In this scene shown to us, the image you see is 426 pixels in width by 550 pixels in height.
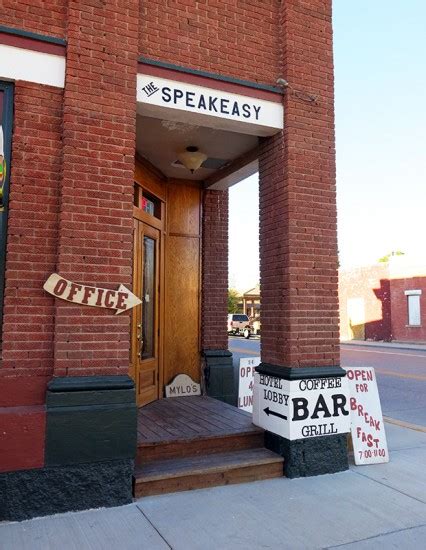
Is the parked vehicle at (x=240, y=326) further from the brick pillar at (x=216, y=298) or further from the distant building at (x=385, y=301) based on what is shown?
the brick pillar at (x=216, y=298)

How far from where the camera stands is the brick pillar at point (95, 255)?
4234 millimetres

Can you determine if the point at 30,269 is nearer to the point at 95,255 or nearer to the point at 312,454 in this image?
the point at 95,255

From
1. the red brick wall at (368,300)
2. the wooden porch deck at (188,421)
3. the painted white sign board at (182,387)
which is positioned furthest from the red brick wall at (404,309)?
the wooden porch deck at (188,421)

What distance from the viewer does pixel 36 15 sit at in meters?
4.56

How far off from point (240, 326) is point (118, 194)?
126ft

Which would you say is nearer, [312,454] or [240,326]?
[312,454]

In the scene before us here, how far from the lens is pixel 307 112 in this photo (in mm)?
5664

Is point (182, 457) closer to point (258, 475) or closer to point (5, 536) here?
point (258, 475)

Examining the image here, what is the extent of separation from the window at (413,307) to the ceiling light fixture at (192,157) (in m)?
26.3

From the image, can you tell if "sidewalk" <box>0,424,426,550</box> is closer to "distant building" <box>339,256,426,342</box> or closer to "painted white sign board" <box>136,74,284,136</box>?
"painted white sign board" <box>136,74,284,136</box>

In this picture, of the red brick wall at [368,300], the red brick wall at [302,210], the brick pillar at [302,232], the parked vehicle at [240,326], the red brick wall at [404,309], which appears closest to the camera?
the brick pillar at [302,232]

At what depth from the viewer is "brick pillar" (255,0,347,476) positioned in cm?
525

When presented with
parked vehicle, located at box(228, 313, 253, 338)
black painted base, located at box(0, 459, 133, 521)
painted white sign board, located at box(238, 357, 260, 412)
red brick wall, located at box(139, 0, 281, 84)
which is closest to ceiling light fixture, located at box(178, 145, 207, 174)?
red brick wall, located at box(139, 0, 281, 84)

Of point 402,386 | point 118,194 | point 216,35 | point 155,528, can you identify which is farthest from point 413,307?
point 155,528
